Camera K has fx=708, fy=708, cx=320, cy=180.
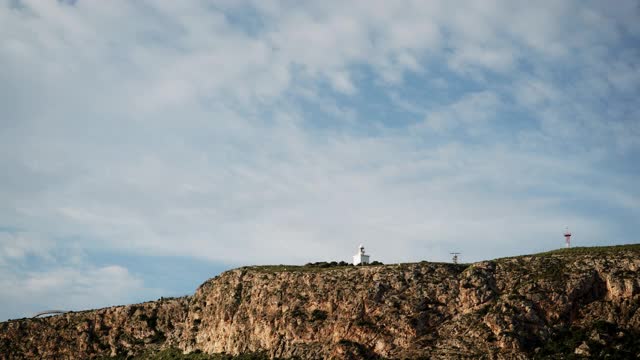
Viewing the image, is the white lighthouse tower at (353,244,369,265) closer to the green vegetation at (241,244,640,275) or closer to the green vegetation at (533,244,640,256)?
the green vegetation at (241,244,640,275)

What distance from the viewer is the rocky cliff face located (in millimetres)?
94688

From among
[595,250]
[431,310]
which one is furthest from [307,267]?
[595,250]

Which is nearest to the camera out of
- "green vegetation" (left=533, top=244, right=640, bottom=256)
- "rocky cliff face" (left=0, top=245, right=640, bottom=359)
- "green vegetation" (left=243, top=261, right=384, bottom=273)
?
"rocky cliff face" (left=0, top=245, right=640, bottom=359)

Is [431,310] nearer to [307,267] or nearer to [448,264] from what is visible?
[448,264]

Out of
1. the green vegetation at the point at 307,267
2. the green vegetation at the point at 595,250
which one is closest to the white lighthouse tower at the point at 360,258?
the green vegetation at the point at 307,267

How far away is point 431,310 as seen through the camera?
339ft

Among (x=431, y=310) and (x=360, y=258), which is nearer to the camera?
(x=431, y=310)

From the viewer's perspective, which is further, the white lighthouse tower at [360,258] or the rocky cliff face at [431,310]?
the white lighthouse tower at [360,258]

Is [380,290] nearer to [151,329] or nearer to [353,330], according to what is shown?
[353,330]

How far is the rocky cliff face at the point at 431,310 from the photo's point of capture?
9469 cm

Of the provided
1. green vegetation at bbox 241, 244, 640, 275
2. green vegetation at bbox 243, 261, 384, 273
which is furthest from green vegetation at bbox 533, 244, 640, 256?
green vegetation at bbox 243, 261, 384, 273

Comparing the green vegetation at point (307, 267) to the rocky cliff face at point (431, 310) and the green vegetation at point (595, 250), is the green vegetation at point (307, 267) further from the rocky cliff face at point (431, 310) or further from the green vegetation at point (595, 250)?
the green vegetation at point (595, 250)

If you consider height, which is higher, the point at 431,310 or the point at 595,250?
the point at 595,250

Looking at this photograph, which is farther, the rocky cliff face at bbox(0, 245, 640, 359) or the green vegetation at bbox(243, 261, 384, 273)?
the green vegetation at bbox(243, 261, 384, 273)
